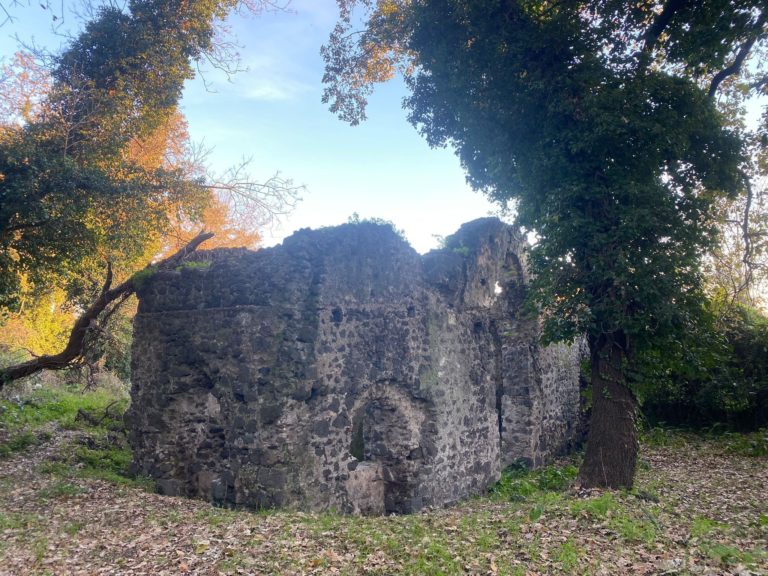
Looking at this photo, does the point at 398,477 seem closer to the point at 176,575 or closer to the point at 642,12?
the point at 176,575

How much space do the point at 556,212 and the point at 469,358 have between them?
11.7ft

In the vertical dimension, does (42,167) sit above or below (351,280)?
above

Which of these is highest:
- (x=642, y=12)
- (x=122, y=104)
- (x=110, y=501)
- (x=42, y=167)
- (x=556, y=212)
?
(x=642, y=12)

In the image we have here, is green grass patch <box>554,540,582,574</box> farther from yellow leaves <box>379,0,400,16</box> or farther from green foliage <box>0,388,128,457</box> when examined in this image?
yellow leaves <box>379,0,400,16</box>

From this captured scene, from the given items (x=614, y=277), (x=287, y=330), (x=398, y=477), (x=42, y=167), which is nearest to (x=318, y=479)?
(x=398, y=477)

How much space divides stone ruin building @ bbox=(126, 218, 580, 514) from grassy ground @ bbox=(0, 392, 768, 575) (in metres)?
0.70

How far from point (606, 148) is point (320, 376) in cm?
604

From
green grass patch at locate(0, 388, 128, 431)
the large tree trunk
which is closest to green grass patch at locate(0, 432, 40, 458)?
green grass patch at locate(0, 388, 128, 431)

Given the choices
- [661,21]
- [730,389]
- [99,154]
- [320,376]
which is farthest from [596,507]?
[730,389]

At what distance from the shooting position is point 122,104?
11500mm

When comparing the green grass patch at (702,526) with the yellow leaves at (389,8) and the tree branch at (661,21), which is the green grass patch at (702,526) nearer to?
the tree branch at (661,21)

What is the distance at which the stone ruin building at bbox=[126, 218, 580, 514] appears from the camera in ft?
27.5

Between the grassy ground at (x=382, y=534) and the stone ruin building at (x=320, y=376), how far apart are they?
0.70m

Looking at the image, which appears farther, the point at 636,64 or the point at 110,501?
the point at 636,64
